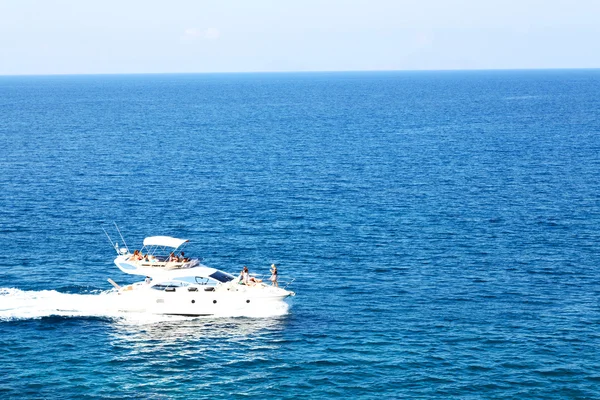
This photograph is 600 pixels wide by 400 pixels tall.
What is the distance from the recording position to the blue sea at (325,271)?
56.1 metres

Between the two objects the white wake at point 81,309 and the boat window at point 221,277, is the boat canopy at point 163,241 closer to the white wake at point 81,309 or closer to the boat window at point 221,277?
the boat window at point 221,277

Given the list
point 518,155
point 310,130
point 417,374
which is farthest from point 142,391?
point 310,130

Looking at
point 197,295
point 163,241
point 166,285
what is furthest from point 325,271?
point 166,285

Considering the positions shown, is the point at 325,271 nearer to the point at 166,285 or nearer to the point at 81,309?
the point at 166,285

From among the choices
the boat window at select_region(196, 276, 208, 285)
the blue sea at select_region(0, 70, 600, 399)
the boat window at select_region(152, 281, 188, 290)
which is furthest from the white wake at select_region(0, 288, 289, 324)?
the boat window at select_region(196, 276, 208, 285)

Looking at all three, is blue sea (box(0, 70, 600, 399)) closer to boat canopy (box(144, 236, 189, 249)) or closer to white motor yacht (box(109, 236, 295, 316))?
white motor yacht (box(109, 236, 295, 316))

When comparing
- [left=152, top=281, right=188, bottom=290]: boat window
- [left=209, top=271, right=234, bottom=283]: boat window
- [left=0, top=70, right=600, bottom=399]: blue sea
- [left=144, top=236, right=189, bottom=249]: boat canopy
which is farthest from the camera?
[left=144, top=236, right=189, bottom=249]: boat canopy

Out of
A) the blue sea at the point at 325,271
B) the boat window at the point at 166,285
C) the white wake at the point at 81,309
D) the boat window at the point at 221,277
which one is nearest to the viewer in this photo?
the blue sea at the point at 325,271

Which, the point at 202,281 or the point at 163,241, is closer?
the point at 202,281

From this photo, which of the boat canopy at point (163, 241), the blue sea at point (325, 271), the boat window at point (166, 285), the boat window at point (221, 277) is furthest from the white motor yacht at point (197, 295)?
the boat canopy at point (163, 241)

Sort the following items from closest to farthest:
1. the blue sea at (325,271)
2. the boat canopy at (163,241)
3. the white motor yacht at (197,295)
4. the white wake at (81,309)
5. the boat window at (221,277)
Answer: the blue sea at (325,271) < the white wake at (81,309) < the white motor yacht at (197,295) < the boat window at (221,277) < the boat canopy at (163,241)

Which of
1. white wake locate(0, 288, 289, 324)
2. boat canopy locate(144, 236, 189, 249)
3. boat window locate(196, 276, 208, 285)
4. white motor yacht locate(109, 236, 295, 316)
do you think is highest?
boat canopy locate(144, 236, 189, 249)

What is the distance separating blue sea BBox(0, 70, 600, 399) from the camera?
56062 mm

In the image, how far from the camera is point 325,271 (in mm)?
79250
